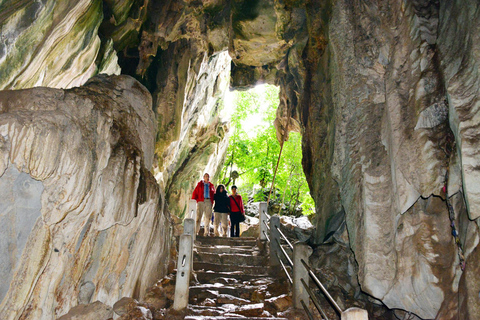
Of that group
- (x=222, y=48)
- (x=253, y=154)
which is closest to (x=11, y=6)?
(x=222, y=48)

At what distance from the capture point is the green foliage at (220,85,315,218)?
19.5m

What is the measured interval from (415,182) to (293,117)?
917 centimetres

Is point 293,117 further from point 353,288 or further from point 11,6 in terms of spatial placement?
point 11,6

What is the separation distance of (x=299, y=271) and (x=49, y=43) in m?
6.48

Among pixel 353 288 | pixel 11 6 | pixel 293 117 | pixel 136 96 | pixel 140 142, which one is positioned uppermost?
pixel 293 117

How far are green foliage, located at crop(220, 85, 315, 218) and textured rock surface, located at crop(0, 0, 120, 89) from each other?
1294 cm

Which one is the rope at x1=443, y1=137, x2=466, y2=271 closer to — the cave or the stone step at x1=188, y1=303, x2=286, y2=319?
the cave

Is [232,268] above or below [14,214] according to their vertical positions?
below

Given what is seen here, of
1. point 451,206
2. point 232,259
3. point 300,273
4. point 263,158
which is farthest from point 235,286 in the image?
point 263,158

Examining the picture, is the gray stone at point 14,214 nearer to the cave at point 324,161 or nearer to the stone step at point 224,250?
the cave at point 324,161

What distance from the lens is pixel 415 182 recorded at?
17.8ft

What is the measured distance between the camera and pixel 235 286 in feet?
22.4

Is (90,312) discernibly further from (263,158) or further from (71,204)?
(263,158)

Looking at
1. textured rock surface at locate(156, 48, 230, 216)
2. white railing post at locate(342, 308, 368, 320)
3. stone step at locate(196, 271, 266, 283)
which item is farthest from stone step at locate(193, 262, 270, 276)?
textured rock surface at locate(156, 48, 230, 216)
